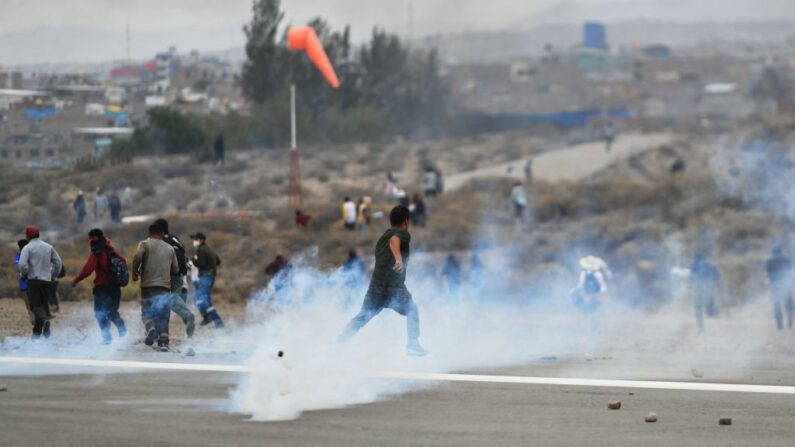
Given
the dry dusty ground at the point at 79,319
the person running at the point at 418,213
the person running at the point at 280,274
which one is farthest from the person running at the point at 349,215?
the person running at the point at 280,274

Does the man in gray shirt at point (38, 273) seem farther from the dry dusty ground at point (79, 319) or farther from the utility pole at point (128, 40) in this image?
the utility pole at point (128, 40)

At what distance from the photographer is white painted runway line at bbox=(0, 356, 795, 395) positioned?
43.9 feet

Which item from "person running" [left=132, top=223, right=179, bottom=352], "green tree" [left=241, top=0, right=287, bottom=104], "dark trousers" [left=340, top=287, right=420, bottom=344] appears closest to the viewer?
"dark trousers" [left=340, top=287, right=420, bottom=344]

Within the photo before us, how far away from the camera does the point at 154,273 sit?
1625cm

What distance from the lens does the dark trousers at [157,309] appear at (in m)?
16.2

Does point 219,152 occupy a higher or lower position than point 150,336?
higher

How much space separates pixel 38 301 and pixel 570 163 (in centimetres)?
5359

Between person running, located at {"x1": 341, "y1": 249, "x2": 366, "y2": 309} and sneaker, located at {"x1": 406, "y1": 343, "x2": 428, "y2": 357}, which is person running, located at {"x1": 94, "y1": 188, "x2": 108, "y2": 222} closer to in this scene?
person running, located at {"x1": 341, "y1": 249, "x2": 366, "y2": 309}

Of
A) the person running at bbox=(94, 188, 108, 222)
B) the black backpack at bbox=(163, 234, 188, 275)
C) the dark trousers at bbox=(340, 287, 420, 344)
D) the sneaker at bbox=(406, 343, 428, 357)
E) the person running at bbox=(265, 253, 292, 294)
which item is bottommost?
the person running at bbox=(94, 188, 108, 222)

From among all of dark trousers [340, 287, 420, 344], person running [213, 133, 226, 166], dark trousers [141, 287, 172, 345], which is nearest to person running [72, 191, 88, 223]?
person running [213, 133, 226, 166]

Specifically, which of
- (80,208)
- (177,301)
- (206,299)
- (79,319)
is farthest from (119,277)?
(80,208)

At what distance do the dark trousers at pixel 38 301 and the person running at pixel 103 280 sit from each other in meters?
0.58

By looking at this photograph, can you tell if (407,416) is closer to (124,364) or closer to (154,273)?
(124,364)

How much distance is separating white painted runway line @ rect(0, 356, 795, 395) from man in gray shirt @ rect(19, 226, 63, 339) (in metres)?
2.29
